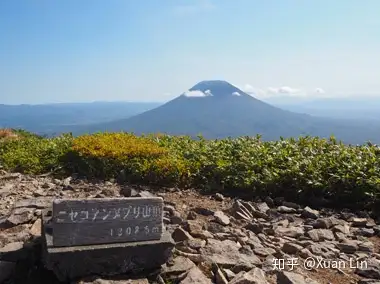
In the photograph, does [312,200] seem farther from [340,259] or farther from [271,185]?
[340,259]

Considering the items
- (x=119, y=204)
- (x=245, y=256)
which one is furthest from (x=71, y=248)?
(x=245, y=256)

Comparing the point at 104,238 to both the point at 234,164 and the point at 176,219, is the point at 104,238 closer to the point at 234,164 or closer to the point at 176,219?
the point at 176,219

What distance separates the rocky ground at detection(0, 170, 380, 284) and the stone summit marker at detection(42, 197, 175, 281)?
0.46ft

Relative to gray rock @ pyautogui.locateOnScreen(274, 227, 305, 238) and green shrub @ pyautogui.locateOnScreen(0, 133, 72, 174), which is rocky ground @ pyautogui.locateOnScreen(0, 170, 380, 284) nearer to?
gray rock @ pyautogui.locateOnScreen(274, 227, 305, 238)

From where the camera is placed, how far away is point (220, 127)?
435 ft

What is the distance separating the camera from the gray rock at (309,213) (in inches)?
246

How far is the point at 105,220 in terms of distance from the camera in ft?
12.2

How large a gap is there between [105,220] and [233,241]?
5.88 ft

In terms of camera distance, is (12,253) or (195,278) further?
(12,253)

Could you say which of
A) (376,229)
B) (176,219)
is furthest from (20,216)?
(376,229)

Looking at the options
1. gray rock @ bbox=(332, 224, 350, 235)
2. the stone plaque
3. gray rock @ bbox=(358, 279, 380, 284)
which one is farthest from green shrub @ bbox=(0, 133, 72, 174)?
gray rock @ bbox=(358, 279, 380, 284)

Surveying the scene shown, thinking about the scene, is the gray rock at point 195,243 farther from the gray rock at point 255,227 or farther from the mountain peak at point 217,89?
the mountain peak at point 217,89

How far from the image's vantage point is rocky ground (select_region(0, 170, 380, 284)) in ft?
13.1

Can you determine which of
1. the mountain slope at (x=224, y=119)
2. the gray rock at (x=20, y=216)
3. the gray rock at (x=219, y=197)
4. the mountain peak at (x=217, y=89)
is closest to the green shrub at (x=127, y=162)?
the gray rock at (x=219, y=197)
